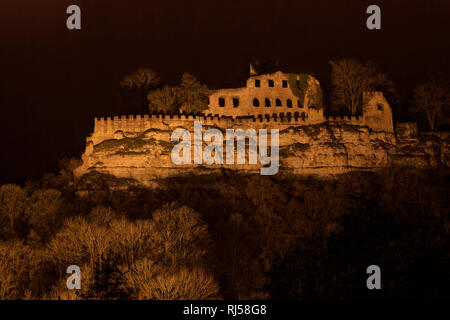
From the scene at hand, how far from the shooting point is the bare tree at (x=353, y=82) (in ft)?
236

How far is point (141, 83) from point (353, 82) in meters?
23.7

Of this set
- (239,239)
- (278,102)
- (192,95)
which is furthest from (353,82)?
(239,239)

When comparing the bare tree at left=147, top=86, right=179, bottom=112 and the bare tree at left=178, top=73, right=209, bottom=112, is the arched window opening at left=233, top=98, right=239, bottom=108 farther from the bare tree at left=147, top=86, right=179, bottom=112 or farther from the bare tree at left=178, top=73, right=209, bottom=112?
the bare tree at left=147, top=86, right=179, bottom=112

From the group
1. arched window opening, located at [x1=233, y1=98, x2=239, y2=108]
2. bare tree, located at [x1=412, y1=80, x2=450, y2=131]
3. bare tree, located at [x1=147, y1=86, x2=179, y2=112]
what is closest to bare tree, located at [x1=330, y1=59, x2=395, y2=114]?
bare tree, located at [x1=412, y1=80, x2=450, y2=131]

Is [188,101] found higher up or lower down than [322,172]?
higher up

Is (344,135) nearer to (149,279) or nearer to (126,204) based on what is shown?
(126,204)

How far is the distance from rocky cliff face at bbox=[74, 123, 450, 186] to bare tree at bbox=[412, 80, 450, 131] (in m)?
5.11

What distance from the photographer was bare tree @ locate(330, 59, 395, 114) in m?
71.8

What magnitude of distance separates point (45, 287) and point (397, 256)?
2374cm

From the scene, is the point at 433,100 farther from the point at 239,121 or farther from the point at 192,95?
the point at 192,95

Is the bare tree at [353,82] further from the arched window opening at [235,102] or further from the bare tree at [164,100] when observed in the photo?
the bare tree at [164,100]

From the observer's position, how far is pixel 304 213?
5700 centimetres

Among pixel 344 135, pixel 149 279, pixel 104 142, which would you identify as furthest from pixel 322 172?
pixel 149 279

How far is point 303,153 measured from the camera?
2562 inches
